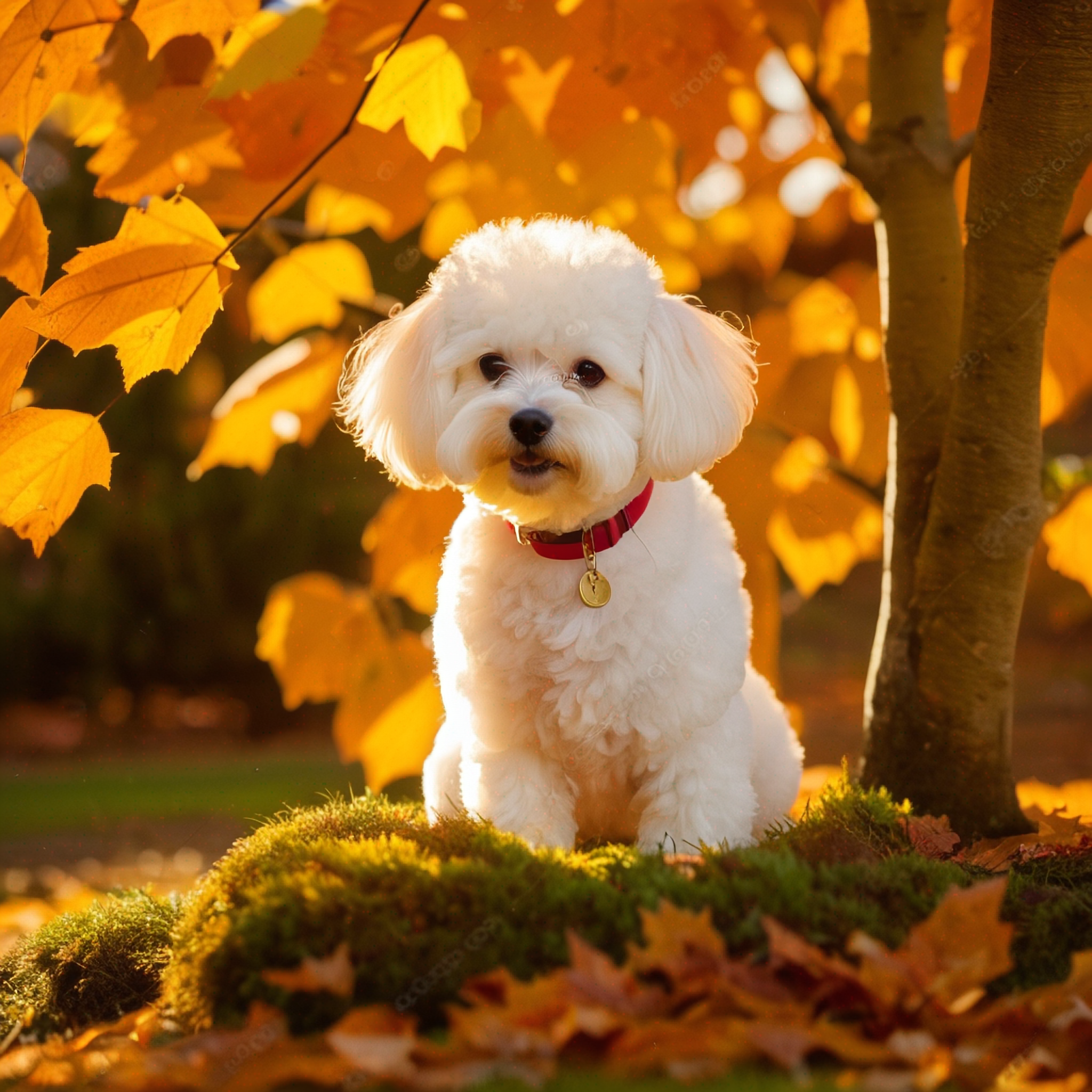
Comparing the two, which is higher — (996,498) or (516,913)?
(996,498)

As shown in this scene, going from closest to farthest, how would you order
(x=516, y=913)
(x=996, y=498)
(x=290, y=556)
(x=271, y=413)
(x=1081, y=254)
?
(x=516, y=913) < (x=996, y=498) < (x=1081, y=254) < (x=271, y=413) < (x=290, y=556)

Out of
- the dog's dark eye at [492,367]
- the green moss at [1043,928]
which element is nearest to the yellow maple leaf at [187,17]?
the dog's dark eye at [492,367]

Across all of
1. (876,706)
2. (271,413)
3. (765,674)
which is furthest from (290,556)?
(876,706)

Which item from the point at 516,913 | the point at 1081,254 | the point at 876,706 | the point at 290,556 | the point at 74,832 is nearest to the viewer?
the point at 516,913

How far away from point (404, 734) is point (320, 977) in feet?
5.87

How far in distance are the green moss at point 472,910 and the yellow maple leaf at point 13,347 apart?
→ 110cm

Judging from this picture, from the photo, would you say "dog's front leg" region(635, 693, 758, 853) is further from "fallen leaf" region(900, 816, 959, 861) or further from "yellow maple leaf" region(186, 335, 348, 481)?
"yellow maple leaf" region(186, 335, 348, 481)

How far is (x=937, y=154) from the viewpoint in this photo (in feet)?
10.1

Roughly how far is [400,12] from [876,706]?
2258 mm

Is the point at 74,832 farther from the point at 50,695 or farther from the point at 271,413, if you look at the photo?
the point at 271,413

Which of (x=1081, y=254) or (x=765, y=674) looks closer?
(x=1081, y=254)

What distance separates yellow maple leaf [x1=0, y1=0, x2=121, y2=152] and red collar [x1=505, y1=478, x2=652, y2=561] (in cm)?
132

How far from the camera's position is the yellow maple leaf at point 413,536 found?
11.6 feet

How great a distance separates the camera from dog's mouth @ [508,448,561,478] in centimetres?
225
